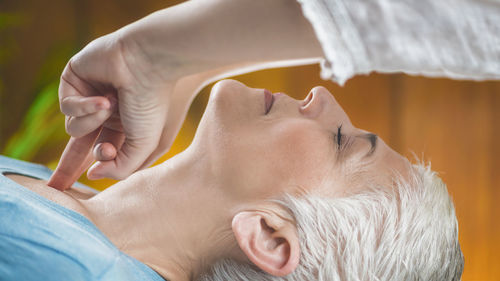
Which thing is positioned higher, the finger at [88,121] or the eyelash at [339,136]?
the eyelash at [339,136]

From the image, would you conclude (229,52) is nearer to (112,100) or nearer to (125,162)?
(112,100)

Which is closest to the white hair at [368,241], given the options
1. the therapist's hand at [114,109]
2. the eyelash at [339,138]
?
the eyelash at [339,138]

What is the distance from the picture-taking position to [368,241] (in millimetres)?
1077

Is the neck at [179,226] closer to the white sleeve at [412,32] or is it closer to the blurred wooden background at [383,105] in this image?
the white sleeve at [412,32]

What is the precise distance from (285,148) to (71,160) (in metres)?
0.55

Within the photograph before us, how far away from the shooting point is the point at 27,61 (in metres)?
3.43

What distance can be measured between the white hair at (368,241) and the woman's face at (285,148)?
Result: 0.04 metres

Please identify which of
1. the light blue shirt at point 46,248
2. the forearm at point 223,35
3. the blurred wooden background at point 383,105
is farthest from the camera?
the blurred wooden background at point 383,105

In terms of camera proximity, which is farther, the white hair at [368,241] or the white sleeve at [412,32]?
the white hair at [368,241]

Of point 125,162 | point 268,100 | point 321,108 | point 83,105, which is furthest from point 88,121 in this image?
point 321,108

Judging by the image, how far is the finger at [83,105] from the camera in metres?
1.04

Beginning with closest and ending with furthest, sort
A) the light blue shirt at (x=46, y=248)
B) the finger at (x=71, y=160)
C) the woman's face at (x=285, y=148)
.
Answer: the light blue shirt at (x=46, y=248) → the woman's face at (x=285, y=148) → the finger at (x=71, y=160)

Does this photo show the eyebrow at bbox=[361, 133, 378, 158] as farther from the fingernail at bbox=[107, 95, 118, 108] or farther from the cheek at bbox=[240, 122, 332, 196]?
the fingernail at bbox=[107, 95, 118, 108]

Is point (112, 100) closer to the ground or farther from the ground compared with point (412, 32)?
closer to the ground
